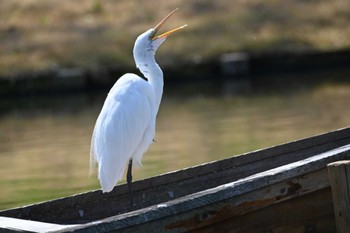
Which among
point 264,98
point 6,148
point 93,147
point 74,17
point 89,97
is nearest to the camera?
point 93,147

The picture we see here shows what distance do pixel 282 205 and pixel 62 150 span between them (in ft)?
27.8

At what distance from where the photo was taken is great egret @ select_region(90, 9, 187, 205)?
749 cm

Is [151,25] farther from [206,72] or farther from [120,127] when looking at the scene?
[120,127]

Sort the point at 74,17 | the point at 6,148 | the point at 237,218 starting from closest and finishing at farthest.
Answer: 1. the point at 237,218
2. the point at 6,148
3. the point at 74,17

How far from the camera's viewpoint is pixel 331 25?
25.3 m

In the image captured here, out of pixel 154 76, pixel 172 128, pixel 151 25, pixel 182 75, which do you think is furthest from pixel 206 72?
pixel 154 76

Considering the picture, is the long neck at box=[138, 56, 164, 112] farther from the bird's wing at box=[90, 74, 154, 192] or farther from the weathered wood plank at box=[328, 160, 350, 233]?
the weathered wood plank at box=[328, 160, 350, 233]

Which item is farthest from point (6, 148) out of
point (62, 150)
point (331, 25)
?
point (331, 25)

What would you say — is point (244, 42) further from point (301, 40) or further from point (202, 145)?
point (202, 145)

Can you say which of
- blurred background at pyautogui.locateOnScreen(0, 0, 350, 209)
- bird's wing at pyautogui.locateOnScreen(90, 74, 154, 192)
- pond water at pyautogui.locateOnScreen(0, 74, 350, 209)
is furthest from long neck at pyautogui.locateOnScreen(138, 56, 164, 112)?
blurred background at pyautogui.locateOnScreen(0, 0, 350, 209)

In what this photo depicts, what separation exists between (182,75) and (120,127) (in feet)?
52.4

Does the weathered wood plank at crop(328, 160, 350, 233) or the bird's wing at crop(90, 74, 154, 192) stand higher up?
the bird's wing at crop(90, 74, 154, 192)

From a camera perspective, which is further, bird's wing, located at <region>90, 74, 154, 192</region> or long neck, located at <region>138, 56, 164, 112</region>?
long neck, located at <region>138, 56, 164, 112</region>

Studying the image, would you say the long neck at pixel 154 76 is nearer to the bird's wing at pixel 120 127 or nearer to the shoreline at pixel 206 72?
the bird's wing at pixel 120 127
